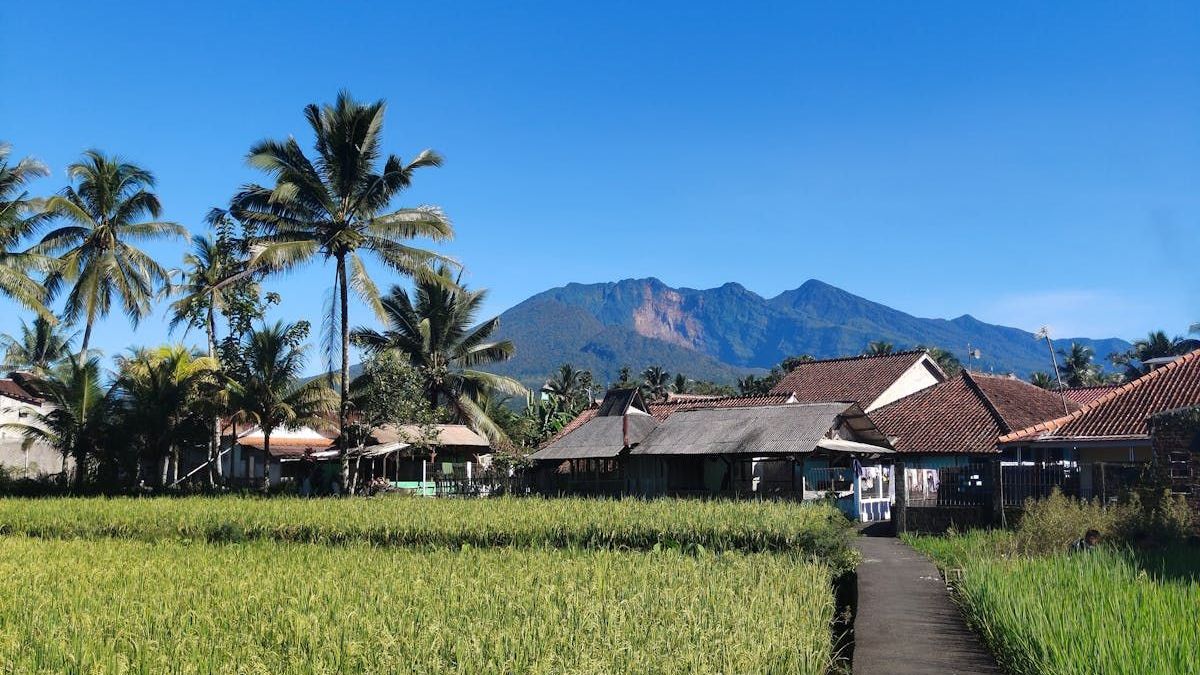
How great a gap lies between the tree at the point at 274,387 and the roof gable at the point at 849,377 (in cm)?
1699

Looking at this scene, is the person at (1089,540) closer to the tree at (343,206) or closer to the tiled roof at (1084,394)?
the tree at (343,206)

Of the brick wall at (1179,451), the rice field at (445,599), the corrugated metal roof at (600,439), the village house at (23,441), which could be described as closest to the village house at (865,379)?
the corrugated metal roof at (600,439)

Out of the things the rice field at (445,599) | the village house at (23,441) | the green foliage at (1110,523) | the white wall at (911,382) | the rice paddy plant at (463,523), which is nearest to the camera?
the rice field at (445,599)

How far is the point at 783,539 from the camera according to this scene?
1330cm

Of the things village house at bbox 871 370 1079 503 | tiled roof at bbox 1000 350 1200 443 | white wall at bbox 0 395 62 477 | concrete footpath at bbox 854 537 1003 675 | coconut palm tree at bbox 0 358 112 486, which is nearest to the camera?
concrete footpath at bbox 854 537 1003 675

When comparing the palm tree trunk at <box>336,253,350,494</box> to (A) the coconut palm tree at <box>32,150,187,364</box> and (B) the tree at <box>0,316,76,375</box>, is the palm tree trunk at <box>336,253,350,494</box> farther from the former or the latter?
(B) the tree at <box>0,316,76,375</box>

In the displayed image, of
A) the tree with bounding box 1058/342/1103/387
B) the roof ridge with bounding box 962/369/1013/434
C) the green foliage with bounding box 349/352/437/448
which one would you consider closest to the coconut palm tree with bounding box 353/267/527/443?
the green foliage with bounding box 349/352/437/448

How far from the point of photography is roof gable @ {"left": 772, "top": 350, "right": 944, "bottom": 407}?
127 feet

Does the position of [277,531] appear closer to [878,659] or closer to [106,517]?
[106,517]

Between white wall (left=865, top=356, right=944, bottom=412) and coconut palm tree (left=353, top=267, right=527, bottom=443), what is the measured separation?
1468cm

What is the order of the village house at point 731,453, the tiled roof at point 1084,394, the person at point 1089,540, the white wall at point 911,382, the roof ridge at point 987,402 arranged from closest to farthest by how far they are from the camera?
the person at point 1089,540 < the village house at point 731,453 < the roof ridge at point 987,402 < the white wall at point 911,382 < the tiled roof at point 1084,394

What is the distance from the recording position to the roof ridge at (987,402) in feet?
95.0

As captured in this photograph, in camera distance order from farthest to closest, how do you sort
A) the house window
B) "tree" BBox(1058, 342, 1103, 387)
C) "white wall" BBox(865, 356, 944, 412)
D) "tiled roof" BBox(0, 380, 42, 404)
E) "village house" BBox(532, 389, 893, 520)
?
1. "tree" BBox(1058, 342, 1103, 387)
2. "tiled roof" BBox(0, 380, 42, 404)
3. "white wall" BBox(865, 356, 944, 412)
4. "village house" BBox(532, 389, 893, 520)
5. the house window

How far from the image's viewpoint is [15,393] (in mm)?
41188
